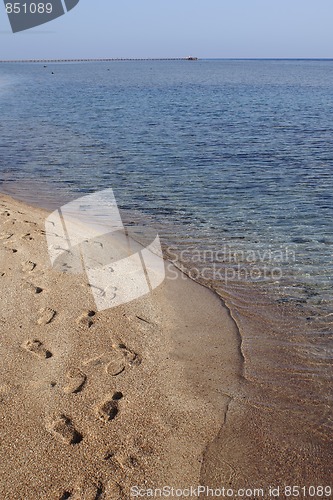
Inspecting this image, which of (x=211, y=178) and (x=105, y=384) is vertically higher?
(x=105, y=384)

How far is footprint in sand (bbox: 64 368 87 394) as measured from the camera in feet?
15.0

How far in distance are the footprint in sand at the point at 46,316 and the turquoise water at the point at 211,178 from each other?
99.6 inches

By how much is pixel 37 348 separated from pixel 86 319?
2.58 feet

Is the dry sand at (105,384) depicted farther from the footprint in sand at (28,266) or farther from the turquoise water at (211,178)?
the turquoise water at (211,178)

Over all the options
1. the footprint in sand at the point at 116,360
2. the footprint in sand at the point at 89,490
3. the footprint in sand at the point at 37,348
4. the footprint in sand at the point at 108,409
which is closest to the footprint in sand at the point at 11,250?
the footprint in sand at the point at 37,348

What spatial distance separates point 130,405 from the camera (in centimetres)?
443

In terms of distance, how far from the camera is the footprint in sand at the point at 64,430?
4.00 metres

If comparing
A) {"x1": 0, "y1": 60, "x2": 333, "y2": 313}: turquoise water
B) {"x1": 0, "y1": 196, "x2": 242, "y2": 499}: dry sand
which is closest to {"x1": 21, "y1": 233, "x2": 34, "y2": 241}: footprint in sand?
{"x1": 0, "y1": 196, "x2": 242, "y2": 499}: dry sand

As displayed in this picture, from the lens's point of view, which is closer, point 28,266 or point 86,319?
point 86,319

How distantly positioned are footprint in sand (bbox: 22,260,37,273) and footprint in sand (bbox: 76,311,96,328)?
153 cm

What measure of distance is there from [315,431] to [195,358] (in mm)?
1476

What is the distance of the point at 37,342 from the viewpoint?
5.30m

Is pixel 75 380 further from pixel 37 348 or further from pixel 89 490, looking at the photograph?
pixel 89 490

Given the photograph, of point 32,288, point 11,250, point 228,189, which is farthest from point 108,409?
point 228,189
